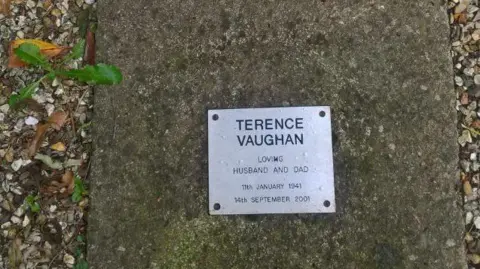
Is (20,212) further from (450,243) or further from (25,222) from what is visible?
(450,243)

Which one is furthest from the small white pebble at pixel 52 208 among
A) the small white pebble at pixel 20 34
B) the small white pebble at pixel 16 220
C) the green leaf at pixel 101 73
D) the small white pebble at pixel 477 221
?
the small white pebble at pixel 477 221

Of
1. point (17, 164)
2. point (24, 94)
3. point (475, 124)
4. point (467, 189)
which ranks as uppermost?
point (24, 94)

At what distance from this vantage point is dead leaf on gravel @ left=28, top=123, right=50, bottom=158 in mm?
1705

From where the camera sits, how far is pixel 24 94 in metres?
1.71

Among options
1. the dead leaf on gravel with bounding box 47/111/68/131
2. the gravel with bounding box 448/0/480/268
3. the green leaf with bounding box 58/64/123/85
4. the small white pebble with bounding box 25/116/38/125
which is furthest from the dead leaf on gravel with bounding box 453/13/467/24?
the small white pebble with bounding box 25/116/38/125

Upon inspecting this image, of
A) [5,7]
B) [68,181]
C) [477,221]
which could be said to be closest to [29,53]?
[5,7]

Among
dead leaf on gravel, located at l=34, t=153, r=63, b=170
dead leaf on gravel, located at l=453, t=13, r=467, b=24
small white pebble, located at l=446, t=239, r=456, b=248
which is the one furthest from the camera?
dead leaf on gravel, located at l=453, t=13, r=467, b=24

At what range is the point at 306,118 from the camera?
164 cm

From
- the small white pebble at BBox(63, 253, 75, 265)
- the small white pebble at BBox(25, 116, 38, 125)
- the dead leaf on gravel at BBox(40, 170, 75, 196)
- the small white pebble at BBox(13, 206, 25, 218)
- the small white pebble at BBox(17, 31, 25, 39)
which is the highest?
the small white pebble at BBox(17, 31, 25, 39)

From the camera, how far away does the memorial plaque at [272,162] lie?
160 centimetres

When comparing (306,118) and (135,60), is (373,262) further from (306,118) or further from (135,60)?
(135,60)

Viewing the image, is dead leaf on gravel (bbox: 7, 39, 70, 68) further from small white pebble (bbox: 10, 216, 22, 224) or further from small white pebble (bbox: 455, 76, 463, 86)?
small white pebble (bbox: 455, 76, 463, 86)

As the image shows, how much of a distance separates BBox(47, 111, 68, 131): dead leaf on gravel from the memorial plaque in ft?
1.72

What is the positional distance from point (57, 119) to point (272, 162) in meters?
0.77
